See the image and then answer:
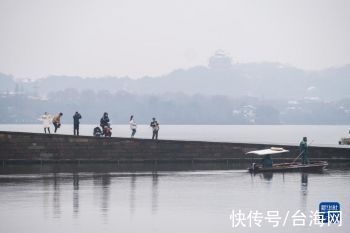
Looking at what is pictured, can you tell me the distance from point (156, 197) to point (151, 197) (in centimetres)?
25

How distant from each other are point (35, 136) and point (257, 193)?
22018 mm

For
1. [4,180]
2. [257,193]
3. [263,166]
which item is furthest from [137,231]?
[263,166]

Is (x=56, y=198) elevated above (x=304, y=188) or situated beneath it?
situated beneath

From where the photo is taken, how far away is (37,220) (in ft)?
123

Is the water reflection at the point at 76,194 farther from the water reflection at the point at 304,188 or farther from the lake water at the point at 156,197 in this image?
the water reflection at the point at 304,188

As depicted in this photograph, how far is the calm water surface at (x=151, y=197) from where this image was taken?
120ft

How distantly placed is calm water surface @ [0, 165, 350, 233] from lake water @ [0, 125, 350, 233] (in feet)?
0.12

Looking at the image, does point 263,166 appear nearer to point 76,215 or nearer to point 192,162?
point 192,162

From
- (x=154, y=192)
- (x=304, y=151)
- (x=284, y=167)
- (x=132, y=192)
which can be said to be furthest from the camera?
(x=304, y=151)

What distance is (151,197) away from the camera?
46062 mm

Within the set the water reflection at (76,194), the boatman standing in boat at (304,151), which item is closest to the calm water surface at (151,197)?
the water reflection at (76,194)
